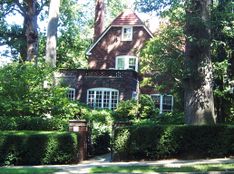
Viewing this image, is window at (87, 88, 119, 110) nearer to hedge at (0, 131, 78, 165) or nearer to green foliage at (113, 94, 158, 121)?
green foliage at (113, 94, 158, 121)

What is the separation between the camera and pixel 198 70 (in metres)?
16.6

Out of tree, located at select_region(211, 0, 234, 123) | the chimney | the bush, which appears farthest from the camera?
the chimney

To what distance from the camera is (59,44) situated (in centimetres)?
4312

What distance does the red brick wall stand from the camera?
126ft

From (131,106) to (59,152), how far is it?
11.2 metres

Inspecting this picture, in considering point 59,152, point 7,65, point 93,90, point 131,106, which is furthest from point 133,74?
point 59,152

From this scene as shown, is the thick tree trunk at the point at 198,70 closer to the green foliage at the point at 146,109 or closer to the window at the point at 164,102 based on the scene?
the green foliage at the point at 146,109

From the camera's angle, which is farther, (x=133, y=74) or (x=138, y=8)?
(x=133, y=74)

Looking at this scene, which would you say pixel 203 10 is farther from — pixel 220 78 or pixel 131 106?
pixel 131 106

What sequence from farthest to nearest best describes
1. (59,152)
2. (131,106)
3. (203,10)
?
(131,106) < (203,10) < (59,152)

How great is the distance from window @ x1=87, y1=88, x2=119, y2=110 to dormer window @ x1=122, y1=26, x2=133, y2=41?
22.3ft

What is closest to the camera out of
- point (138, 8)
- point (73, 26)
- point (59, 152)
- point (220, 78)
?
point (59, 152)

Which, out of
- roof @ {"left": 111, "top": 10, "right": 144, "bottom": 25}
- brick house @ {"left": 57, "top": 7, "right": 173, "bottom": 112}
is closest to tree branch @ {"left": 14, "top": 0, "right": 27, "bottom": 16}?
brick house @ {"left": 57, "top": 7, "right": 173, "bottom": 112}

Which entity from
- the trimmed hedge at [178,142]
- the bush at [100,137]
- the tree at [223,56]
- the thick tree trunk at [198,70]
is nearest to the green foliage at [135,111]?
the bush at [100,137]
